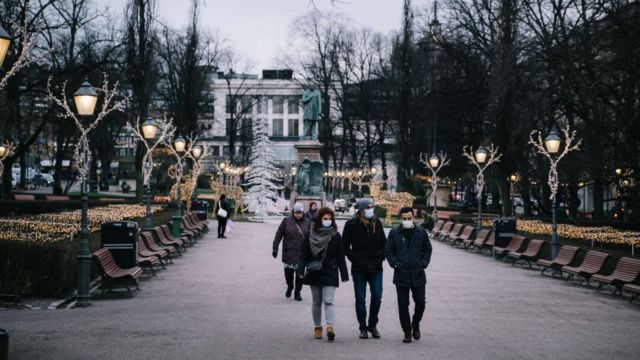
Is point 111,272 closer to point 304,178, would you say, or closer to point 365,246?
point 365,246

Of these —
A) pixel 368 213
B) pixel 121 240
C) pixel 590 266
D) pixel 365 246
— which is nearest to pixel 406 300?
pixel 365 246

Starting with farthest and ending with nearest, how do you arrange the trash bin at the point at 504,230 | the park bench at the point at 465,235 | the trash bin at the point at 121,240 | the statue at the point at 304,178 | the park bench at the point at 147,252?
the statue at the point at 304,178, the park bench at the point at 465,235, the trash bin at the point at 504,230, the park bench at the point at 147,252, the trash bin at the point at 121,240

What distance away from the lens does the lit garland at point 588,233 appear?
23.6 metres

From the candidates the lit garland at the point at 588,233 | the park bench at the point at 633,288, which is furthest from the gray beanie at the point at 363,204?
the lit garland at the point at 588,233

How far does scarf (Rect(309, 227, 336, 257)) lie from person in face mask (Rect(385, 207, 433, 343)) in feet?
2.55

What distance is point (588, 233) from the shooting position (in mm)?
26359

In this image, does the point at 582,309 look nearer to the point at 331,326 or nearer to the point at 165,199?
the point at 331,326

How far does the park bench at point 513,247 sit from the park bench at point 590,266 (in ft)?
15.9

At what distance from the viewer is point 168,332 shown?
1101cm

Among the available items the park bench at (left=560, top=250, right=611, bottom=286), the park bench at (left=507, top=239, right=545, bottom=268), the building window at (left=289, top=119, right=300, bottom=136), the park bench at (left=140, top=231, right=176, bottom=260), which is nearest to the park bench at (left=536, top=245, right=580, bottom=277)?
the park bench at (left=560, top=250, right=611, bottom=286)

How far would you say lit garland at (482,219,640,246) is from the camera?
23.6 meters

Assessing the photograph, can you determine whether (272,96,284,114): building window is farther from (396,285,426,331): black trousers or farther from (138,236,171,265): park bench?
(396,285,426,331): black trousers

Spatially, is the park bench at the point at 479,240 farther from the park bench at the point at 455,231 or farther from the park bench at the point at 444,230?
the park bench at the point at 444,230

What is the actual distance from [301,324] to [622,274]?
807cm
